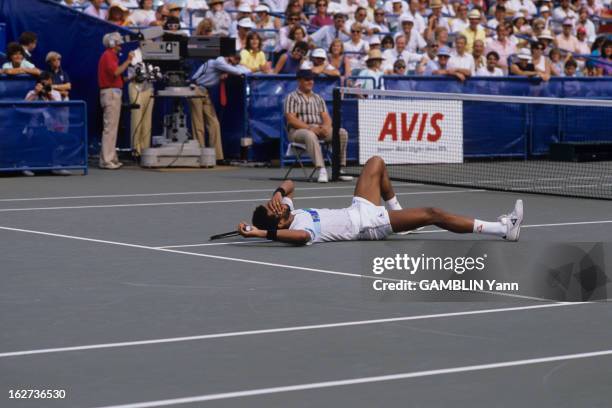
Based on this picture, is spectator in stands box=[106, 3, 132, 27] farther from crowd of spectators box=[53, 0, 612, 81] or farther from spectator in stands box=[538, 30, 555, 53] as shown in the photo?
spectator in stands box=[538, 30, 555, 53]

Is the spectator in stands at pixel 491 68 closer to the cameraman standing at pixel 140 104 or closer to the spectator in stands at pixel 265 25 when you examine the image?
the spectator in stands at pixel 265 25

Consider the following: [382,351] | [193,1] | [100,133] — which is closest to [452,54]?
[193,1]

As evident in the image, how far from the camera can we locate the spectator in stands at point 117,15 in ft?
74.0

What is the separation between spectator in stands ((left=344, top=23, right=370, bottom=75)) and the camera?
2486 cm

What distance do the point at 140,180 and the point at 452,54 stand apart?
729 centimetres

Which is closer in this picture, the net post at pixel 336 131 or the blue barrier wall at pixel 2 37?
the net post at pixel 336 131

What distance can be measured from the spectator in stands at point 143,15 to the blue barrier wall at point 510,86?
4300 millimetres

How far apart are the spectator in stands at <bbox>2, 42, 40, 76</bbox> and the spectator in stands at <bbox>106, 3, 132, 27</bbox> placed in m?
1.97

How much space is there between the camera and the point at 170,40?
21812mm

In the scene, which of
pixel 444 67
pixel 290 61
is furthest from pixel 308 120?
pixel 444 67

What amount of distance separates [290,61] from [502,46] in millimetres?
5590

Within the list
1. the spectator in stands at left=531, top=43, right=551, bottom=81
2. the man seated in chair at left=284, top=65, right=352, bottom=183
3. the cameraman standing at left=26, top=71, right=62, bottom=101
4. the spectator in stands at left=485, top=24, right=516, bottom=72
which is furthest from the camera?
the spectator in stands at left=485, top=24, right=516, bottom=72

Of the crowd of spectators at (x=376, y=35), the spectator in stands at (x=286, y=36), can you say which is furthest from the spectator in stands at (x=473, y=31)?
the spectator in stands at (x=286, y=36)

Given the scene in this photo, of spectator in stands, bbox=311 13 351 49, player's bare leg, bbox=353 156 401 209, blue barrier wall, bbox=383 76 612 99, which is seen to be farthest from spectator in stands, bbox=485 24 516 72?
player's bare leg, bbox=353 156 401 209
